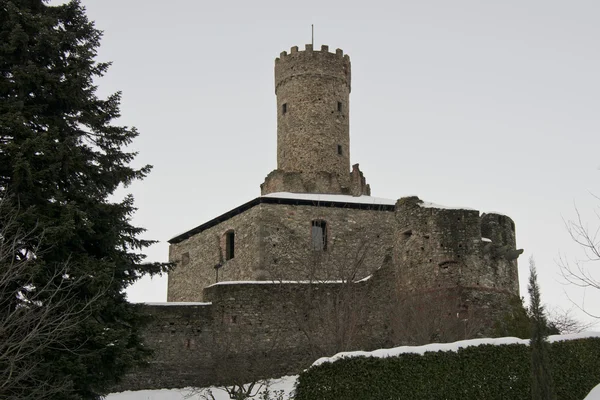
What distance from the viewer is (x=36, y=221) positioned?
16.8 metres

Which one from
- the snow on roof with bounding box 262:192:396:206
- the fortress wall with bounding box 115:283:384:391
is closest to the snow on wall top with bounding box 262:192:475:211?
the snow on roof with bounding box 262:192:396:206

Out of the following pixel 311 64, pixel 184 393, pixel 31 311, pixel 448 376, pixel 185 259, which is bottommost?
pixel 184 393

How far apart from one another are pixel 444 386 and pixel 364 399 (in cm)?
167

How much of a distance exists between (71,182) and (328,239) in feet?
66.9

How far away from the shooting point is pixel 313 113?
4109 centimetres

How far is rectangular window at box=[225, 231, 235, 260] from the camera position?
38.9 m

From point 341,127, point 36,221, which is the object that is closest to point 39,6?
point 36,221

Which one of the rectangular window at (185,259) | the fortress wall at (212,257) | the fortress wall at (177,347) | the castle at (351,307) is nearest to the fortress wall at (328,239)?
the castle at (351,307)

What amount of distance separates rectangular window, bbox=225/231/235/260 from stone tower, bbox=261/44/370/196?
2716mm

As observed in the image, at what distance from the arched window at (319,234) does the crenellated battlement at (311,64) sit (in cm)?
765

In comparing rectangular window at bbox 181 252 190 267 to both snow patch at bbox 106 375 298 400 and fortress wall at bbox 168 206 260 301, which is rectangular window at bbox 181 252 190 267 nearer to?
fortress wall at bbox 168 206 260 301

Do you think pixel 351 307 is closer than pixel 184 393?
Yes

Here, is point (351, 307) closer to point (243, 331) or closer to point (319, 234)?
point (243, 331)

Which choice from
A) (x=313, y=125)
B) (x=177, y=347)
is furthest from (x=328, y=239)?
(x=177, y=347)
